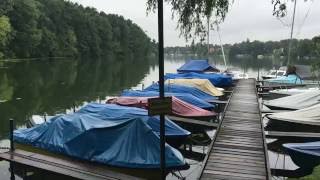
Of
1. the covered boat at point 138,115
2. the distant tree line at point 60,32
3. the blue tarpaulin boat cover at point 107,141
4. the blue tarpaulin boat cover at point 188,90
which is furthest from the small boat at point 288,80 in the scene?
the distant tree line at point 60,32

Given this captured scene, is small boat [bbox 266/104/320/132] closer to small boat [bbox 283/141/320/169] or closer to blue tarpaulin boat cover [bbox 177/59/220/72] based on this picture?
small boat [bbox 283/141/320/169]

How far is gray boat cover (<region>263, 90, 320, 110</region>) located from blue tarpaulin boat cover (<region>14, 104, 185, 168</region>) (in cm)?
1449

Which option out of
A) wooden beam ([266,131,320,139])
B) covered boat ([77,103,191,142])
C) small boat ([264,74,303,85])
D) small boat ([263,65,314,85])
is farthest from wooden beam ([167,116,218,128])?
small boat ([264,74,303,85])

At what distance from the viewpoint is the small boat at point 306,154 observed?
1563 cm

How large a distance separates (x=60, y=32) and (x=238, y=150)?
119m

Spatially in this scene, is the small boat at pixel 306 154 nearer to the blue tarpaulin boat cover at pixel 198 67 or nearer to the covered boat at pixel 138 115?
the covered boat at pixel 138 115

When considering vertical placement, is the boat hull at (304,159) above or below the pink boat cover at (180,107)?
below

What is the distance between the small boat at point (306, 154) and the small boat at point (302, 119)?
6304 mm

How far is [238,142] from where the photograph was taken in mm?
18625

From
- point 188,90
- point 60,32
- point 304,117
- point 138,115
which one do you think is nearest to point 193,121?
point 138,115

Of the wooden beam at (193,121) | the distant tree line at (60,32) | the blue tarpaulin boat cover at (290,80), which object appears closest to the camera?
the wooden beam at (193,121)

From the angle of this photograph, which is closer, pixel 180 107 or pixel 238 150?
pixel 238 150

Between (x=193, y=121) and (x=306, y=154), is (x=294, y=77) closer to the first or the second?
(x=193, y=121)

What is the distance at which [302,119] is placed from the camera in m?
22.5
